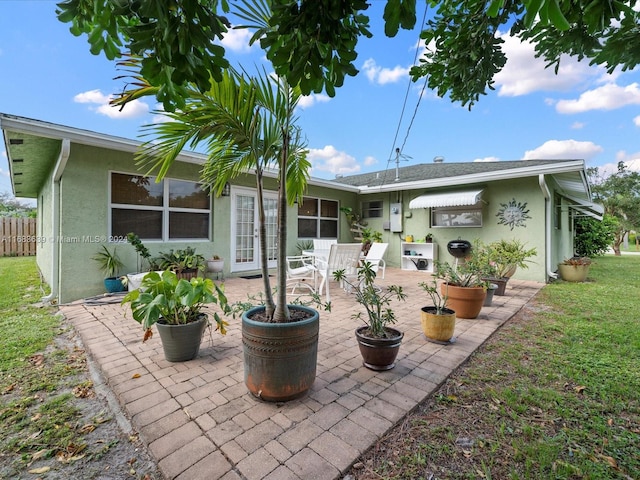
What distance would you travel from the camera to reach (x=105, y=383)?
2.61m

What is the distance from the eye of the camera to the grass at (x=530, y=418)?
1710mm

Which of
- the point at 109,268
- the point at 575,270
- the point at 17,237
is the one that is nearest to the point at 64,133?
the point at 109,268

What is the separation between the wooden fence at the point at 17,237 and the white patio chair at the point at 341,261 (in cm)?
1476

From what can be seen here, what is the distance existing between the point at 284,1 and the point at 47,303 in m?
6.36

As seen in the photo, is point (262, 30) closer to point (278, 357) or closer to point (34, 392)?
point (278, 357)

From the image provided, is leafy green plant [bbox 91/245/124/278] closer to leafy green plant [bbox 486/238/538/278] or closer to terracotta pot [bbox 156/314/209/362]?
terracotta pot [bbox 156/314/209/362]

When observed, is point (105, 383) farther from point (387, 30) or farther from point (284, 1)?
point (387, 30)

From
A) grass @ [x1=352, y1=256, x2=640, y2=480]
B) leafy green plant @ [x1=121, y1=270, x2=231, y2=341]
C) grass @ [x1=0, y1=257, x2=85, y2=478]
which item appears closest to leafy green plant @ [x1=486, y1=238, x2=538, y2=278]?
grass @ [x1=352, y1=256, x2=640, y2=480]

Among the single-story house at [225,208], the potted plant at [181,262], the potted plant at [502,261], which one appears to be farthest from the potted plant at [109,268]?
the potted plant at [502,261]

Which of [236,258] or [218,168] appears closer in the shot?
[218,168]

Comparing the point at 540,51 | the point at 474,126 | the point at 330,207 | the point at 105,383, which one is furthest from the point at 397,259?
the point at 105,383

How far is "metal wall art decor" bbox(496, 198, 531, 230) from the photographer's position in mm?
7969

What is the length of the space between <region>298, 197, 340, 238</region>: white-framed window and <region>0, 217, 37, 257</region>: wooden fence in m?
12.4

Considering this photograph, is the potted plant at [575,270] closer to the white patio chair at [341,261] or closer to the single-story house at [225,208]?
the single-story house at [225,208]
